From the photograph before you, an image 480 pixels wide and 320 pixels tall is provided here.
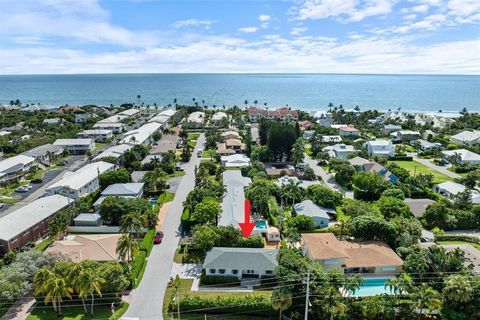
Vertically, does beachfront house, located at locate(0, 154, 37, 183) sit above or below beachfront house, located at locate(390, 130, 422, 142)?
above

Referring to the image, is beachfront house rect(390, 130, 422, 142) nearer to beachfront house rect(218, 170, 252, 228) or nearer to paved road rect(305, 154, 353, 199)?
paved road rect(305, 154, 353, 199)

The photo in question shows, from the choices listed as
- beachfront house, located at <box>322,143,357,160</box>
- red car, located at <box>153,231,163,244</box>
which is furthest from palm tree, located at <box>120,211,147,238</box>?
beachfront house, located at <box>322,143,357,160</box>

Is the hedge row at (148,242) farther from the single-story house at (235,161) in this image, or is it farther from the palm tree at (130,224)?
the single-story house at (235,161)

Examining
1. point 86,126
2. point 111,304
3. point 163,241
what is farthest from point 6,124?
point 111,304

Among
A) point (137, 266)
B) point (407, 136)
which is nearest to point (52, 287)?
point (137, 266)

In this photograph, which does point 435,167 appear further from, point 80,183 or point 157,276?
point 80,183

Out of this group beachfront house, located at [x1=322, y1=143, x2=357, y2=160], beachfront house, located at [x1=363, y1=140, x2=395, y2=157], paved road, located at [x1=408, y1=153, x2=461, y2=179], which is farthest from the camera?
beachfront house, located at [x1=363, y1=140, x2=395, y2=157]

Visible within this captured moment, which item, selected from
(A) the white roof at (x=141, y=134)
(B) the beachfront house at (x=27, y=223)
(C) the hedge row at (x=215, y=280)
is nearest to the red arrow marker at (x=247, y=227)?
(C) the hedge row at (x=215, y=280)
